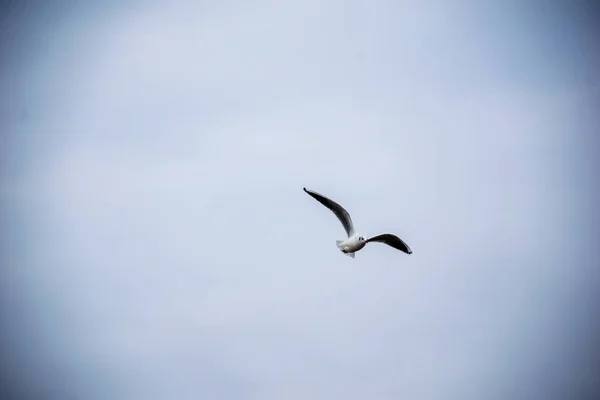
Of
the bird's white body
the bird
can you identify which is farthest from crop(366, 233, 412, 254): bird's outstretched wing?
the bird's white body

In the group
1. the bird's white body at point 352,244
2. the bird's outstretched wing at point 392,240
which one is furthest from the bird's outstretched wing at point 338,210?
the bird's outstretched wing at point 392,240

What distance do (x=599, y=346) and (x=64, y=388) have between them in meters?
85.7

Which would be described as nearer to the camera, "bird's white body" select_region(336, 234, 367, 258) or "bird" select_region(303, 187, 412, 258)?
"bird" select_region(303, 187, 412, 258)

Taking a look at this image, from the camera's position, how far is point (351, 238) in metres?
24.4

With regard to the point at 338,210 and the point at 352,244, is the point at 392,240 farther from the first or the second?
the point at 338,210

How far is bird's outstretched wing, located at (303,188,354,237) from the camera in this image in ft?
77.8

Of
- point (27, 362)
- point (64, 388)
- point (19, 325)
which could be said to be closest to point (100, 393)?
point (64, 388)

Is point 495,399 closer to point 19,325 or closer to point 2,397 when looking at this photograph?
point 2,397

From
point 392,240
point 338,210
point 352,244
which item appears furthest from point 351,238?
point 392,240

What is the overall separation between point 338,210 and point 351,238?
1026mm

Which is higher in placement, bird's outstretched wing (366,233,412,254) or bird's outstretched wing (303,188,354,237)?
bird's outstretched wing (303,188,354,237)

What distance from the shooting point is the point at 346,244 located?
24.4 metres

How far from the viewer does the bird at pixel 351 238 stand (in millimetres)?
23688

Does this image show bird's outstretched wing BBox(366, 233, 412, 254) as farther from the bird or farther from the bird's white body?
the bird's white body
